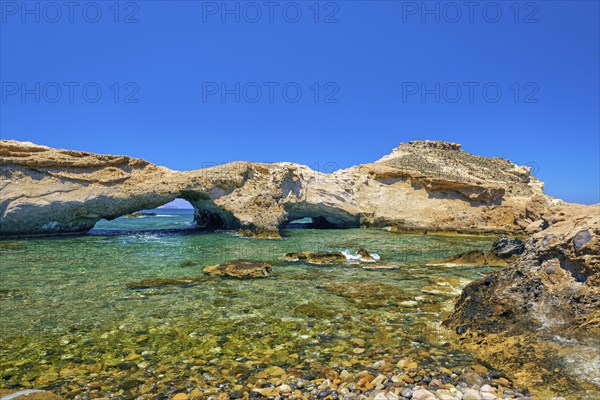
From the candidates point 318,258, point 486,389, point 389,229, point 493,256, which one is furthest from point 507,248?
point 389,229

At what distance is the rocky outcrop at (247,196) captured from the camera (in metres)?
23.6

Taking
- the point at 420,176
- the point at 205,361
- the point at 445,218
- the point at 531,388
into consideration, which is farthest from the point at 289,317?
the point at 420,176

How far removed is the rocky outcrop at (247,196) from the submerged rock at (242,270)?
13728 millimetres

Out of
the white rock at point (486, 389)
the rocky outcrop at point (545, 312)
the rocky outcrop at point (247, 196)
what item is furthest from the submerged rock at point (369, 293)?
the rocky outcrop at point (247, 196)

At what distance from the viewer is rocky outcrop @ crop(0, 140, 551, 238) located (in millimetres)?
23625

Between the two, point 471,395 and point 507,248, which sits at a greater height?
point 507,248

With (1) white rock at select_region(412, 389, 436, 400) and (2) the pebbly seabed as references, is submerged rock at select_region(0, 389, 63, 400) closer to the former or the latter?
(2) the pebbly seabed

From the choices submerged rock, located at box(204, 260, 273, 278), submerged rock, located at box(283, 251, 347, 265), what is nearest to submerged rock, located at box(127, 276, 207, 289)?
submerged rock, located at box(204, 260, 273, 278)

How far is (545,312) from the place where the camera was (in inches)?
253

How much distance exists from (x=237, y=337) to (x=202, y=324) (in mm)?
1049

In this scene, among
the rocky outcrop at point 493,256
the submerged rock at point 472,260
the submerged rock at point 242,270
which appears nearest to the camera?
the submerged rock at point 242,270

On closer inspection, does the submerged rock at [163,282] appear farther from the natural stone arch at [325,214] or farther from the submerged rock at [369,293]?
the natural stone arch at [325,214]

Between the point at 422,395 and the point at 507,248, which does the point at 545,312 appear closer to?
the point at 422,395

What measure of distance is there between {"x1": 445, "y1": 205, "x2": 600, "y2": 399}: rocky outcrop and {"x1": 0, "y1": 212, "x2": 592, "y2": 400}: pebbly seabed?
433mm
